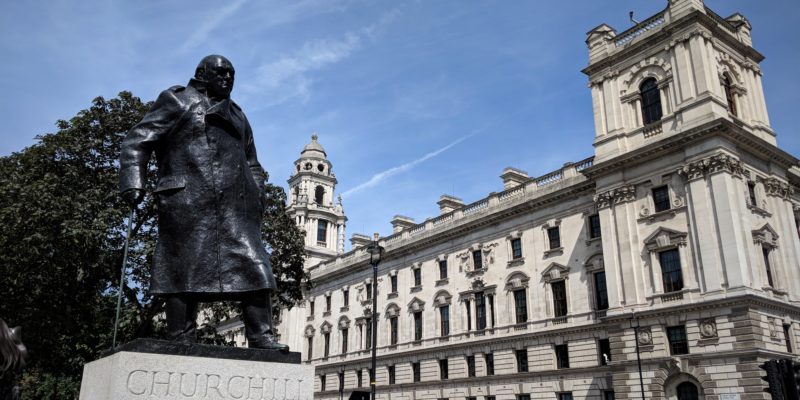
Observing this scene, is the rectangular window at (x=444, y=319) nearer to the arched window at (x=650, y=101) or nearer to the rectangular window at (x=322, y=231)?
the arched window at (x=650, y=101)

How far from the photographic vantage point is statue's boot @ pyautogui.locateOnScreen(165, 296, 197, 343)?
5.28 m

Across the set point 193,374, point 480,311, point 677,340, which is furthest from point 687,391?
point 193,374

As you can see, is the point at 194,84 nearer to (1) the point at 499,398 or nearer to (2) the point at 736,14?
(1) the point at 499,398

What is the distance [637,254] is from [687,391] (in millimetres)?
6751

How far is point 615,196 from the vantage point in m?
33.2

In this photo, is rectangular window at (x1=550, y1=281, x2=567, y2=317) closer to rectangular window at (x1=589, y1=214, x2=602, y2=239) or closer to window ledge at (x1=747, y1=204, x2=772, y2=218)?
rectangular window at (x1=589, y1=214, x2=602, y2=239)

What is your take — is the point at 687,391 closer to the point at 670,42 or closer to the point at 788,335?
the point at 788,335

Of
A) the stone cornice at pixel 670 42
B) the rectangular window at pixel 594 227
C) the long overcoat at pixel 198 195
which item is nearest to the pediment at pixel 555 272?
the rectangular window at pixel 594 227

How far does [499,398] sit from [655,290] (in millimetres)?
12388

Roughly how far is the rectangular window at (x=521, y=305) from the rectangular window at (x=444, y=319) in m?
6.20

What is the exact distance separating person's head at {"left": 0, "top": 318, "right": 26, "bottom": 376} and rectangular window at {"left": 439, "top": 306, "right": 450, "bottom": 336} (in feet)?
129

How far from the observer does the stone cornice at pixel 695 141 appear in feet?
95.9

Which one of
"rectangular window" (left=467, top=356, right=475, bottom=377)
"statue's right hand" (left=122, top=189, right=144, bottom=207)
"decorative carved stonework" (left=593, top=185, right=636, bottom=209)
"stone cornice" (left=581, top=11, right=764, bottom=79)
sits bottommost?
"statue's right hand" (left=122, top=189, right=144, bottom=207)

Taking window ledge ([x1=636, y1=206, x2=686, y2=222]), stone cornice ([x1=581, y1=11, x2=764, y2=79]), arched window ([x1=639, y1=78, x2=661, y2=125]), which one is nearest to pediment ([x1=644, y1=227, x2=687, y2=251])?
window ledge ([x1=636, y1=206, x2=686, y2=222])
